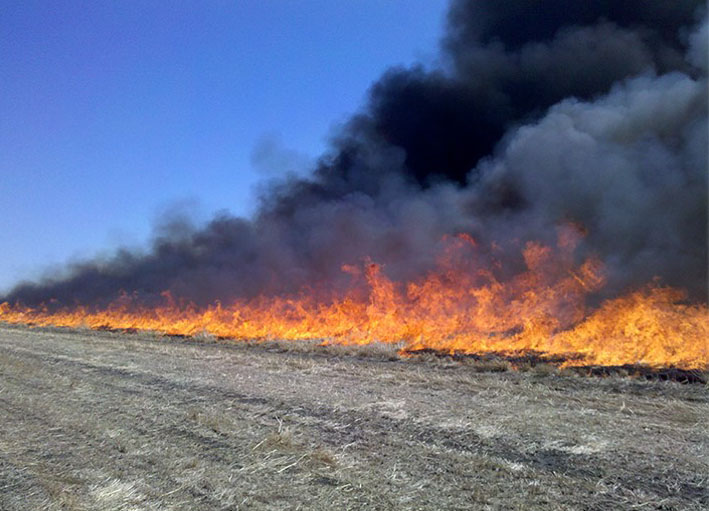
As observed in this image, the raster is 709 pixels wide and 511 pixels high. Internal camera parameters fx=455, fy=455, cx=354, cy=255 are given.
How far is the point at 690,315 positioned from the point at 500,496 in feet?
37.4

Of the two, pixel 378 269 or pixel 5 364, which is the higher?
pixel 378 269

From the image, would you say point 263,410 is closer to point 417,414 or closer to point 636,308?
point 417,414

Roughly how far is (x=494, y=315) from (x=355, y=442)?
12615 millimetres

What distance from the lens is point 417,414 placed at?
24.7ft

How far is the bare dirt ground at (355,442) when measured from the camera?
15.2 ft

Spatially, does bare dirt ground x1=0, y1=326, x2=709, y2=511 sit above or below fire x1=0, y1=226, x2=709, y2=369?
below

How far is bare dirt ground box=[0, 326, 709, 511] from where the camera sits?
4645mm

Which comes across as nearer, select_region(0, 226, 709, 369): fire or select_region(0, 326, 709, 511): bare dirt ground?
select_region(0, 326, 709, 511): bare dirt ground

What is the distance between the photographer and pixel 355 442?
623cm

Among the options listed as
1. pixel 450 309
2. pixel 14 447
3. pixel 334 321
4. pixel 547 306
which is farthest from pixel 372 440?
pixel 334 321

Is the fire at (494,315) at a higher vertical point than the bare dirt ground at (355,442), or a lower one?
higher

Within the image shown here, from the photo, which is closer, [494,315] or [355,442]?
[355,442]

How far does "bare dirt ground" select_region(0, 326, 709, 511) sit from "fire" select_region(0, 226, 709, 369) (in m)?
3.99

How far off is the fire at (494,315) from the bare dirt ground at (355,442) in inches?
157
